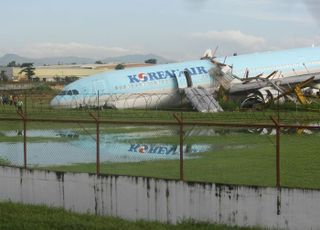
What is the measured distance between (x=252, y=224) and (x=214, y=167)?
14.4 feet

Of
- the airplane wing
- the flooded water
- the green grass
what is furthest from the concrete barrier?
the airplane wing

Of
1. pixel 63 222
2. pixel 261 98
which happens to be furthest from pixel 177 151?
pixel 261 98

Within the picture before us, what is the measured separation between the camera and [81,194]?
40.8 ft

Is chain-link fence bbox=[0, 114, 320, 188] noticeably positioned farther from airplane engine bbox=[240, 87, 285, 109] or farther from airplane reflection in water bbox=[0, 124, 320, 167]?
airplane engine bbox=[240, 87, 285, 109]

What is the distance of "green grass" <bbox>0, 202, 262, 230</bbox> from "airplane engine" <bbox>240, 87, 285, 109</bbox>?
31.5 metres

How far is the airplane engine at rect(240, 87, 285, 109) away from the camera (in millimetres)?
42272

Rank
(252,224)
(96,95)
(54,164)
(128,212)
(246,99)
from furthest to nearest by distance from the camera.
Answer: (246,99) → (96,95) → (54,164) → (128,212) → (252,224)

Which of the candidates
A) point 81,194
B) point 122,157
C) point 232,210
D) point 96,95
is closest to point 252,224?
point 232,210

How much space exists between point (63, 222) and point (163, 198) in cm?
204

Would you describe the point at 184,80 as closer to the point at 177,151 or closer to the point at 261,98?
the point at 261,98

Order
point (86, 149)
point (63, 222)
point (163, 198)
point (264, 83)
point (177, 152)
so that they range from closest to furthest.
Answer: point (63, 222) → point (163, 198) → point (86, 149) → point (177, 152) → point (264, 83)

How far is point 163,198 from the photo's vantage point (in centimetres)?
1155

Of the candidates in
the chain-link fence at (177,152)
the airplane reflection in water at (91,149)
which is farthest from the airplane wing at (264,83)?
the airplane reflection in water at (91,149)

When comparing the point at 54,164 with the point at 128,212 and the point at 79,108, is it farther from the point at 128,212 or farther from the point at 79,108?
the point at 79,108
